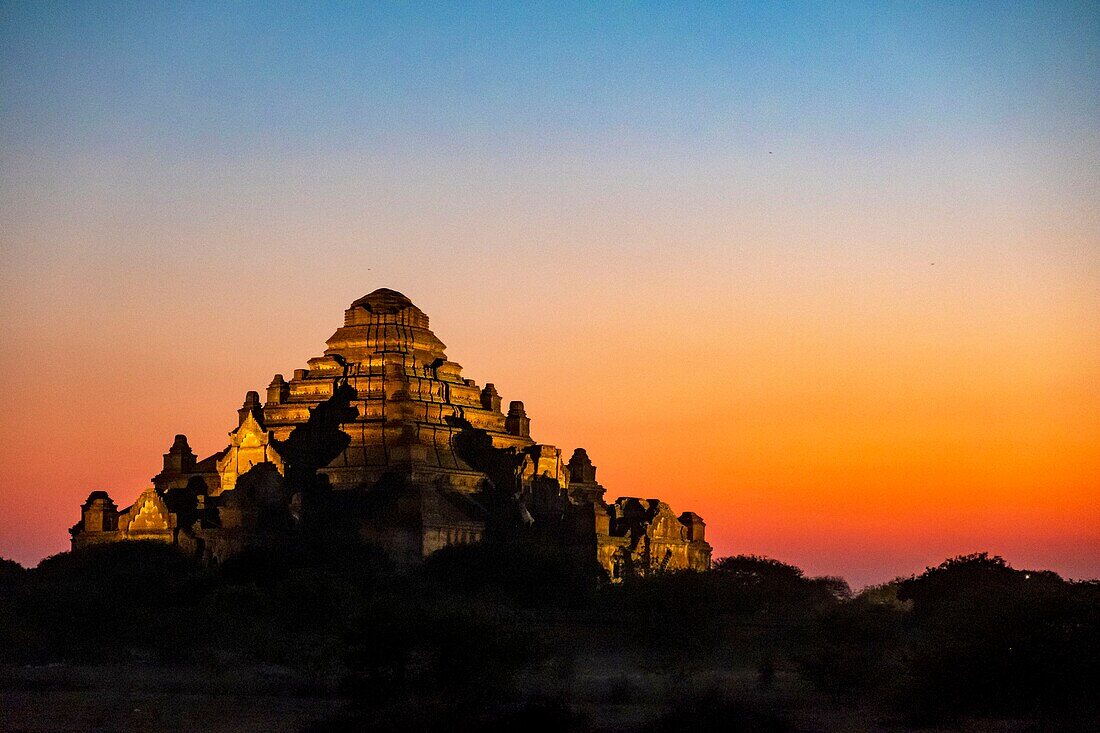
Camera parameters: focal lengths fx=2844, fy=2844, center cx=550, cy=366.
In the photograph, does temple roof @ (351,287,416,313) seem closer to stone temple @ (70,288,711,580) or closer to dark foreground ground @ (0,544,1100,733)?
stone temple @ (70,288,711,580)

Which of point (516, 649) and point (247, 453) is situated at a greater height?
point (247, 453)

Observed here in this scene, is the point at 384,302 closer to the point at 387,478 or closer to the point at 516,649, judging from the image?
the point at 387,478

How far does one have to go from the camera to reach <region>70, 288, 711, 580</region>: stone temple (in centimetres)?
10069

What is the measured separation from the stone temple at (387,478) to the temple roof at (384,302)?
0.25ft

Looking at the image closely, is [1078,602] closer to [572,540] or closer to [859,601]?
[859,601]

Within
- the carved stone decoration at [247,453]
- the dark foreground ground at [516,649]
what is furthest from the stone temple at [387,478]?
the dark foreground ground at [516,649]

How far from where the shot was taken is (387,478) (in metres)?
103

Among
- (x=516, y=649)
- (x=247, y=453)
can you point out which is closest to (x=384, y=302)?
(x=247, y=453)

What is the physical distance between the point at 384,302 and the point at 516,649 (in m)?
47.3

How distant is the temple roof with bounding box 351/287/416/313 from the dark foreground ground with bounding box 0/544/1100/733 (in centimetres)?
1699

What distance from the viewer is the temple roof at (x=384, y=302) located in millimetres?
112375

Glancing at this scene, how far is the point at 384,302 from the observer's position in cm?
11281

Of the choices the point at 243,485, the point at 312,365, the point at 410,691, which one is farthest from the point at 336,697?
the point at 312,365

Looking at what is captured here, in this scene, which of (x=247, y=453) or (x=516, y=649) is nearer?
(x=516, y=649)
